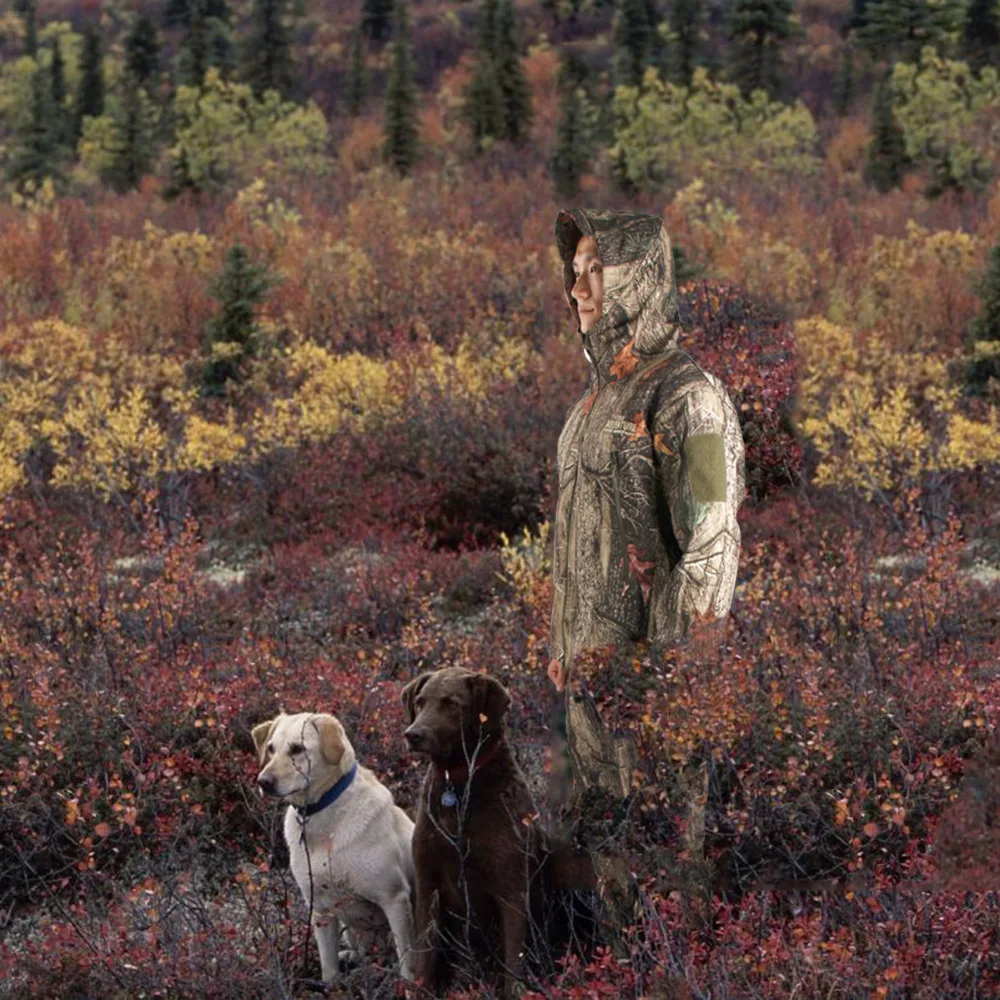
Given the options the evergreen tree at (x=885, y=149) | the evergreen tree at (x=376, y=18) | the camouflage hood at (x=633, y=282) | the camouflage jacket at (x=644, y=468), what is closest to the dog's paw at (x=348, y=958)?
the camouflage jacket at (x=644, y=468)

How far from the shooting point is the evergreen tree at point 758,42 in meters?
36.8

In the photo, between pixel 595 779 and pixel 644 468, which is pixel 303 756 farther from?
pixel 644 468

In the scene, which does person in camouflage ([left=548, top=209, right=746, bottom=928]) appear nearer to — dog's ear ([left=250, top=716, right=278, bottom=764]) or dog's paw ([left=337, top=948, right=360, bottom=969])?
dog's ear ([left=250, top=716, right=278, bottom=764])

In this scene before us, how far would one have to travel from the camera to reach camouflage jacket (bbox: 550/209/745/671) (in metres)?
3.73

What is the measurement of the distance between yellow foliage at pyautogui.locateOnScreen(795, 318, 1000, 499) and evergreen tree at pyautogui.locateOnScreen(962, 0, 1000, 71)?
904 inches

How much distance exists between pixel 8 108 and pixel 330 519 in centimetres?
3440

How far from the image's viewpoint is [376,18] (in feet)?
153

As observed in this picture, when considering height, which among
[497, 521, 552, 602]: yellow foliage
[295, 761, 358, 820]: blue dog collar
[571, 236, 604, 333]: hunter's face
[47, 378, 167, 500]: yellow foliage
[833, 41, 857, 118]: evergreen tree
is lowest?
[833, 41, 857, 118]: evergreen tree

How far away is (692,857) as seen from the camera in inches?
163

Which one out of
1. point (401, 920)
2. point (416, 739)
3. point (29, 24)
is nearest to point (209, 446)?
point (401, 920)

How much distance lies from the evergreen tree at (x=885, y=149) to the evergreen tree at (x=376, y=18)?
65.1ft

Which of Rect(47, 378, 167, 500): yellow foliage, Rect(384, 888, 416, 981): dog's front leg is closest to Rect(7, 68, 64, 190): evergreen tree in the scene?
Rect(47, 378, 167, 500): yellow foliage

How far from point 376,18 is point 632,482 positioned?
1795 inches

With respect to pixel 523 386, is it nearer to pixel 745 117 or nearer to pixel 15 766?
pixel 15 766
